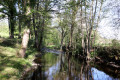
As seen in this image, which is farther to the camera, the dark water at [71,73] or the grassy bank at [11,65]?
the dark water at [71,73]

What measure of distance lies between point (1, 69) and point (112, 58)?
532 inches

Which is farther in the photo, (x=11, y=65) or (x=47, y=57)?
(x=47, y=57)

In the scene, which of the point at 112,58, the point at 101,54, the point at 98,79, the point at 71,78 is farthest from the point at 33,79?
the point at 101,54

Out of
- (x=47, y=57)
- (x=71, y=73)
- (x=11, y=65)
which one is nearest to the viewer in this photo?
(x=11, y=65)

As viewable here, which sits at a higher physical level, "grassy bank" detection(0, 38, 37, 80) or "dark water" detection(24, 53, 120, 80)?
"grassy bank" detection(0, 38, 37, 80)

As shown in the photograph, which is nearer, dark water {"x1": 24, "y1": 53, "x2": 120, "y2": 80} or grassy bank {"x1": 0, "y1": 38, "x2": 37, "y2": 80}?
grassy bank {"x1": 0, "y1": 38, "x2": 37, "y2": 80}

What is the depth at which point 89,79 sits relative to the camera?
725 centimetres

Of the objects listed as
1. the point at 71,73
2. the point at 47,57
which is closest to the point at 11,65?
the point at 71,73

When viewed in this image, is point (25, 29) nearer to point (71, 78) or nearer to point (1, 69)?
point (1, 69)

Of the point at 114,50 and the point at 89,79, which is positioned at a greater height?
the point at 114,50

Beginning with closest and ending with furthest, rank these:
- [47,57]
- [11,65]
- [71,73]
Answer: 1. [11,65]
2. [71,73]
3. [47,57]

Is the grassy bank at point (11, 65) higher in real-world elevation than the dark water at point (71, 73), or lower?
higher

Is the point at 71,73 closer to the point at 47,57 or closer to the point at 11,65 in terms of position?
the point at 11,65

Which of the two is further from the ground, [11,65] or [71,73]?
[11,65]
